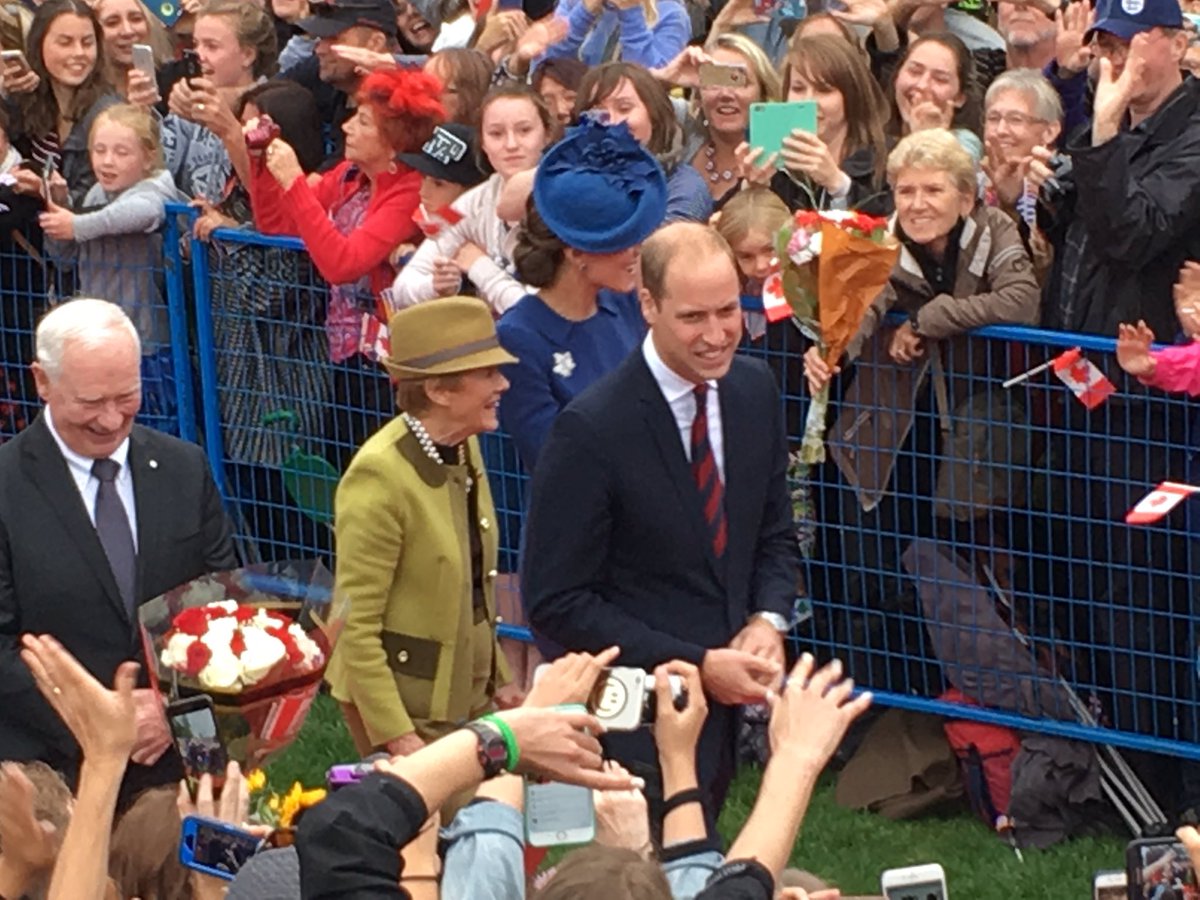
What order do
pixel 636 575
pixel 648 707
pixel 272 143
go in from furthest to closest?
pixel 272 143, pixel 636 575, pixel 648 707

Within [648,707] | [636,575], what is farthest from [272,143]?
[648,707]

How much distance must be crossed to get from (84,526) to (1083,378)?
10.2 feet

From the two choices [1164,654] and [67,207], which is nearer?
[1164,654]

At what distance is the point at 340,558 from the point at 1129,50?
3.11m

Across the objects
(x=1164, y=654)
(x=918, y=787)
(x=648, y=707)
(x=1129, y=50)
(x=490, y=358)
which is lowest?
(x=918, y=787)

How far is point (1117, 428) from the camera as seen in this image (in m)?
8.00

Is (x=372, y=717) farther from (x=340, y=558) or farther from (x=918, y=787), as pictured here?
(x=918, y=787)

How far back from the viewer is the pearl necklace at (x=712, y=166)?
30.5 ft

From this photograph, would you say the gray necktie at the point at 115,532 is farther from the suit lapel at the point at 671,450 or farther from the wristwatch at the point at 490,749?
the wristwatch at the point at 490,749

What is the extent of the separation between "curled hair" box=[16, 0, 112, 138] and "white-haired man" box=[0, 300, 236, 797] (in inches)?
166

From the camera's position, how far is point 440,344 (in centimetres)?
655

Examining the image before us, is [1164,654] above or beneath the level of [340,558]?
beneath

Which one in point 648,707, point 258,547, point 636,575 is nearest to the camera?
point 648,707

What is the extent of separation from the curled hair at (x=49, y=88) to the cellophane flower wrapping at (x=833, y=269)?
397cm
